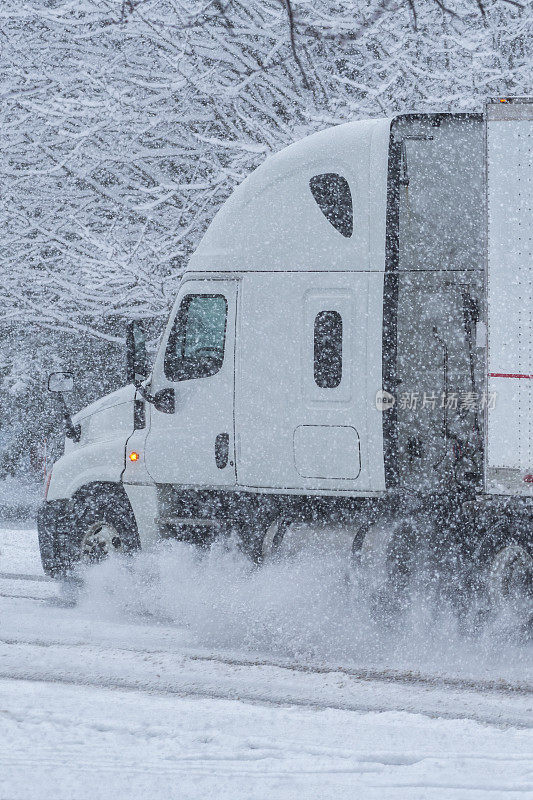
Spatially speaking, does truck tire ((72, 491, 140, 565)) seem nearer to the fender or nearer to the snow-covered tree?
the fender

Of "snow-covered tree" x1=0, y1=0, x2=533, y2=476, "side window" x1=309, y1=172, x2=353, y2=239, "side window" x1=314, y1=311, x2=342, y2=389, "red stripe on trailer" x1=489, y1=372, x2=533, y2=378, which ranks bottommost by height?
"red stripe on trailer" x1=489, y1=372, x2=533, y2=378

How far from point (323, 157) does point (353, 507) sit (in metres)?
2.35

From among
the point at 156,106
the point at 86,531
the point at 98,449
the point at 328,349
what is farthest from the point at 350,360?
the point at 156,106

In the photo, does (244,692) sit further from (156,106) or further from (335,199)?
(156,106)

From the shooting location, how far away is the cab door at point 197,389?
24.5 ft

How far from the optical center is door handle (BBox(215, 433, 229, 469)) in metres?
7.47

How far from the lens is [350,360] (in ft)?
23.0

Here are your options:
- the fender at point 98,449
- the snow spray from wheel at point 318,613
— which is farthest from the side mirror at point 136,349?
the snow spray from wheel at point 318,613

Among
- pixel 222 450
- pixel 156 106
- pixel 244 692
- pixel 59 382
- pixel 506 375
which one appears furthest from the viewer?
pixel 156 106

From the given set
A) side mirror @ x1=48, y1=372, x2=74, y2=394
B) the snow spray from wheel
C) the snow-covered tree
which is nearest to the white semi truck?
the snow spray from wheel

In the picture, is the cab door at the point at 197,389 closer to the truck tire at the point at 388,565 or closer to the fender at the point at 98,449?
the fender at the point at 98,449

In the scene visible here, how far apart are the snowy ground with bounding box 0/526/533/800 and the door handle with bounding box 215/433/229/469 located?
631mm

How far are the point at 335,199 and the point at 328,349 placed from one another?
100 centimetres

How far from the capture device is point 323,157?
7.25 meters
